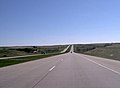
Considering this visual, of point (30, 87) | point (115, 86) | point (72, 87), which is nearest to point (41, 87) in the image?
point (30, 87)

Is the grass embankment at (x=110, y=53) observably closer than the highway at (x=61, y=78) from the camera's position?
No

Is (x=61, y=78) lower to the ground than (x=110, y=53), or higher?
lower

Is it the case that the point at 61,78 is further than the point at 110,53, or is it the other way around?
the point at 110,53

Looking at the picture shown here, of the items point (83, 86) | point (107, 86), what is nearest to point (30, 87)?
point (83, 86)

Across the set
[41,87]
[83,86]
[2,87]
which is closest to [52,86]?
[41,87]

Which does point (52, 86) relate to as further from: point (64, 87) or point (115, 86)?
point (115, 86)

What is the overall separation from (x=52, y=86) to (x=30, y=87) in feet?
3.21

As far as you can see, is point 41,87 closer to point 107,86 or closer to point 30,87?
point 30,87

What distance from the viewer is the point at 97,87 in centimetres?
1016

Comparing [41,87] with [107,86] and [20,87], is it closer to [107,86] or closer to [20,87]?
[20,87]

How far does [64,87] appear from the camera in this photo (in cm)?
1032

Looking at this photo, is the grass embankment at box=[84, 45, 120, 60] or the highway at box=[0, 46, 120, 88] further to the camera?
the grass embankment at box=[84, 45, 120, 60]

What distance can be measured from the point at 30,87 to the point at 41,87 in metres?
0.46

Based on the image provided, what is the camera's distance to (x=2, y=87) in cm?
1056
